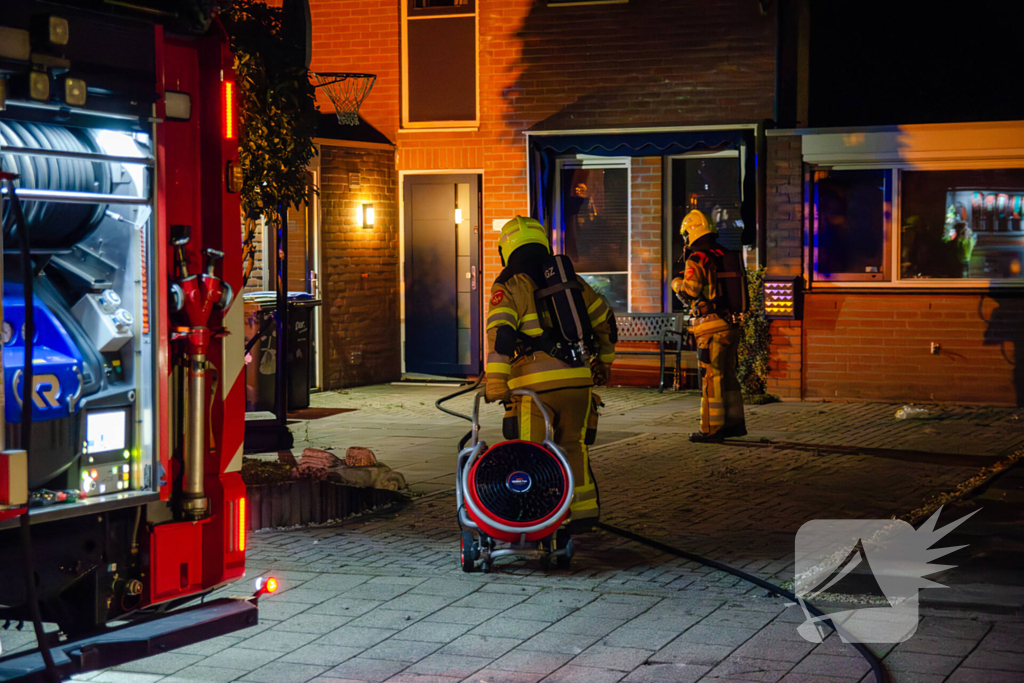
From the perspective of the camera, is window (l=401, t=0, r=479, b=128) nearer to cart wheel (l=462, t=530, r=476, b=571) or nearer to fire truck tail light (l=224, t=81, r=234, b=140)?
cart wheel (l=462, t=530, r=476, b=571)

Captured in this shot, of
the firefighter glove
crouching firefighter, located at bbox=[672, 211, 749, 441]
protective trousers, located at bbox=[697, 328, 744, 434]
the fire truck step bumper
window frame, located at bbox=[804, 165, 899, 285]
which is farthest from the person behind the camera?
window frame, located at bbox=[804, 165, 899, 285]

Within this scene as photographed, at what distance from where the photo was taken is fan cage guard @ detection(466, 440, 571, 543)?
6.44 metres

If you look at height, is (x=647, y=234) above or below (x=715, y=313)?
above

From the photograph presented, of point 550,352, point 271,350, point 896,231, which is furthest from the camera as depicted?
point 896,231

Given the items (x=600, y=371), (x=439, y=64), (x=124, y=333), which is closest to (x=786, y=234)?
(x=439, y=64)

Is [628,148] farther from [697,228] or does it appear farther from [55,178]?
[55,178]

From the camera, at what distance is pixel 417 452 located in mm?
10734

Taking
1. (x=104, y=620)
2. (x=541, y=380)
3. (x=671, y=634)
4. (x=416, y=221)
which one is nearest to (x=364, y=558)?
(x=541, y=380)

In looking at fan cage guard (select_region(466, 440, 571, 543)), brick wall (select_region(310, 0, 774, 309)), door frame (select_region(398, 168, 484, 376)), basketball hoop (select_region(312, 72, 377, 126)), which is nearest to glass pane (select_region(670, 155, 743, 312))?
brick wall (select_region(310, 0, 774, 309))

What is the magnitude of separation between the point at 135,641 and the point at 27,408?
866 millimetres

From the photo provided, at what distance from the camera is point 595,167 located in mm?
15734

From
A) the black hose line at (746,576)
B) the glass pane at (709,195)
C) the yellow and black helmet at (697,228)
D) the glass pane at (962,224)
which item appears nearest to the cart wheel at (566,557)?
the black hose line at (746,576)

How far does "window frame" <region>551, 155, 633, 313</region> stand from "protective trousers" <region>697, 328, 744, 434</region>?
4729 mm

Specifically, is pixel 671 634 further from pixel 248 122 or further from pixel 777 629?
pixel 248 122
